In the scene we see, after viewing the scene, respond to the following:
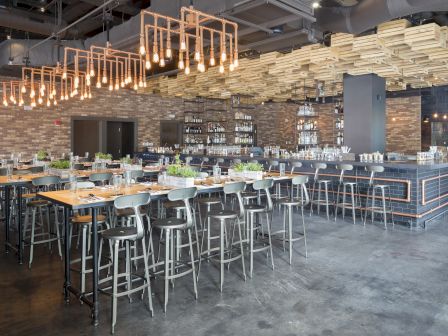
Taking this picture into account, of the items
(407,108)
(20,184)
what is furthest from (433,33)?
(407,108)

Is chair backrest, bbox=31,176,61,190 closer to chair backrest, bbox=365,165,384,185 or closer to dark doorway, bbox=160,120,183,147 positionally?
chair backrest, bbox=365,165,384,185

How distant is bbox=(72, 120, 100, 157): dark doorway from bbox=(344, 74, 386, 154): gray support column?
801cm

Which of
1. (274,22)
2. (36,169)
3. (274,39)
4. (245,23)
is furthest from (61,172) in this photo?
(274,39)

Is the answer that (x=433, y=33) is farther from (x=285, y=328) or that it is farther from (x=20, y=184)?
(x=20, y=184)

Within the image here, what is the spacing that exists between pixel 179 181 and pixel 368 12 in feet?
11.3

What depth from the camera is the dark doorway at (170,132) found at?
14.1 metres

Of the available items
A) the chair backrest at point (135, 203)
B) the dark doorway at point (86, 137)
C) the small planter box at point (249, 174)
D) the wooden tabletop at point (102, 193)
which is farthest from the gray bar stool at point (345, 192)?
the dark doorway at point (86, 137)

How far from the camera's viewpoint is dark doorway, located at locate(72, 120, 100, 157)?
41.5 ft

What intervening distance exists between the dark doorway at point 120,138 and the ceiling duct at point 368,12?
8.95 meters

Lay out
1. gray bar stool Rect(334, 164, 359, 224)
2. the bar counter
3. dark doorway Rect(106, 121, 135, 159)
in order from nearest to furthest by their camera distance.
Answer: the bar counter → gray bar stool Rect(334, 164, 359, 224) → dark doorway Rect(106, 121, 135, 159)

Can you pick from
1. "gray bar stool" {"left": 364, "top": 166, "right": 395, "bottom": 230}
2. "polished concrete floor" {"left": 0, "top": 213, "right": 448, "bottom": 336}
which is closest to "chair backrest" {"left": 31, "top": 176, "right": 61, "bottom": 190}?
"polished concrete floor" {"left": 0, "top": 213, "right": 448, "bottom": 336}

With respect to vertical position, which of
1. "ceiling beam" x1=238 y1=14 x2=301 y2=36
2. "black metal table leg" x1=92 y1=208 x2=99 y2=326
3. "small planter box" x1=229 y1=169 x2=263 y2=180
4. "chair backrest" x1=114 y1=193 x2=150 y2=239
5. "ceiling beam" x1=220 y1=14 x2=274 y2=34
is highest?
"ceiling beam" x1=238 y1=14 x2=301 y2=36

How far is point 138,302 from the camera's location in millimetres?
3475

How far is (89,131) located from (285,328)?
1140 centimetres
